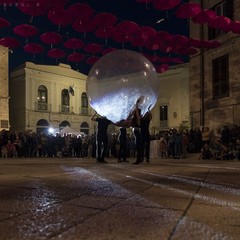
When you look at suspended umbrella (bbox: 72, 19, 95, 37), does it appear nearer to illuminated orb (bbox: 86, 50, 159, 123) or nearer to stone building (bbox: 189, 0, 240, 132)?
illuminated orb (bbox: 86, 50, 159, 123)

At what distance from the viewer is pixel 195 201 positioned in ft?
12.9

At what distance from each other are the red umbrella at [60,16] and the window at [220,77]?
28.6 ft

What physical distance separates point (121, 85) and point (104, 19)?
6734 millimetres

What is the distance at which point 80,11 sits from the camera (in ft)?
44.4

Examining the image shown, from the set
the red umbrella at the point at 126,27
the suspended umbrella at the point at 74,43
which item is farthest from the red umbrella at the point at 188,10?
the suspended umbrella at the point at 74,43

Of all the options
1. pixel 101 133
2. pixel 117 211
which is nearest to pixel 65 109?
pixel 101 133

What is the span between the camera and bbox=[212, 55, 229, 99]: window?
19.4m

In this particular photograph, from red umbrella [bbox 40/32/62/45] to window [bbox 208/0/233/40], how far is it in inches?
331

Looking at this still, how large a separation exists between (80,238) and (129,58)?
22.2ft

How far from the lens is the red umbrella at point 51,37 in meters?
15.7

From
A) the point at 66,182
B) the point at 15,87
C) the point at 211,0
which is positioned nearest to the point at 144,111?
the point at 66,182

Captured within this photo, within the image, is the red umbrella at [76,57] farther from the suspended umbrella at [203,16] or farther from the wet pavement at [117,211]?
the wet pavement at [117,211]

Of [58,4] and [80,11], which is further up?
[80,11]

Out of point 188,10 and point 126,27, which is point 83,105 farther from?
point 188,10
